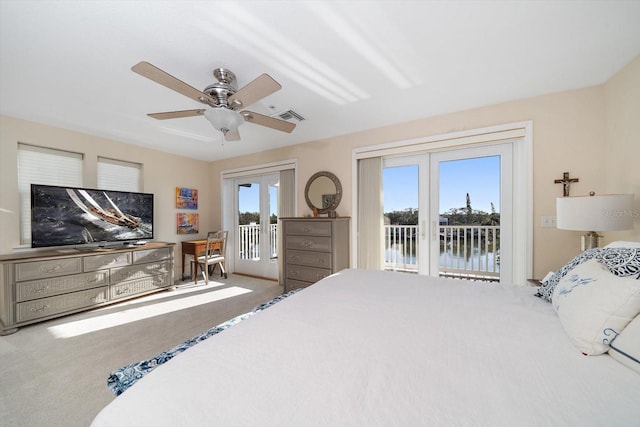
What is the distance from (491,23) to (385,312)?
1.85m

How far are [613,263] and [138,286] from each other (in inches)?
183

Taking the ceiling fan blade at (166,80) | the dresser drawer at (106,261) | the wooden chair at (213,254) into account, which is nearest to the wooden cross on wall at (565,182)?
the ceiling fan blade at (166,80)

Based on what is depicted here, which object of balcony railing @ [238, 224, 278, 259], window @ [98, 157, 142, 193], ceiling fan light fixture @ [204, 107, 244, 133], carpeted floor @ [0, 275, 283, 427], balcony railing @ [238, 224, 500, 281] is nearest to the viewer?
carpeted floor @ [0, 275, 283, 427]

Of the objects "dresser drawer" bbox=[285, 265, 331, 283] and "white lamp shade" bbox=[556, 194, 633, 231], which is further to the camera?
"dresser drawer" bbox=[285, 265, 331, 283]

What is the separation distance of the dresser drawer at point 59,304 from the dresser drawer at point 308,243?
2437mm

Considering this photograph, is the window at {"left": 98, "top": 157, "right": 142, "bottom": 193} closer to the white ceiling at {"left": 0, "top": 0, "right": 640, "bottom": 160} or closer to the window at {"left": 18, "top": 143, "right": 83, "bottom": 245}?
the window at {"left": 18, "top": 143, "right": 83, "bottom": 245}

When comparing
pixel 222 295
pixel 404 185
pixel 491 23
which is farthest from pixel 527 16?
pixel 222 295

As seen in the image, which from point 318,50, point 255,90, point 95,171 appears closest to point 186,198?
point 95,171

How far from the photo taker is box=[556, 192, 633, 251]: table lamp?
1.56m

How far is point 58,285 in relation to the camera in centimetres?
264

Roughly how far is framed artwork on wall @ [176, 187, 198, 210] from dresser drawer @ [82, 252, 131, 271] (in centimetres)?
133

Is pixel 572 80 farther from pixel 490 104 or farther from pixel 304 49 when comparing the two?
pixel 304 49

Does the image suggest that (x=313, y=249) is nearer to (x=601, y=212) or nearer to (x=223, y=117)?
(x=223, y=117)

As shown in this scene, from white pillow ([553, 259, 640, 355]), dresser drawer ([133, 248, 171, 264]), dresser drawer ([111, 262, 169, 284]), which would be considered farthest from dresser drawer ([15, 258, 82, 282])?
white pillow ([553, 259, 640, 355])
